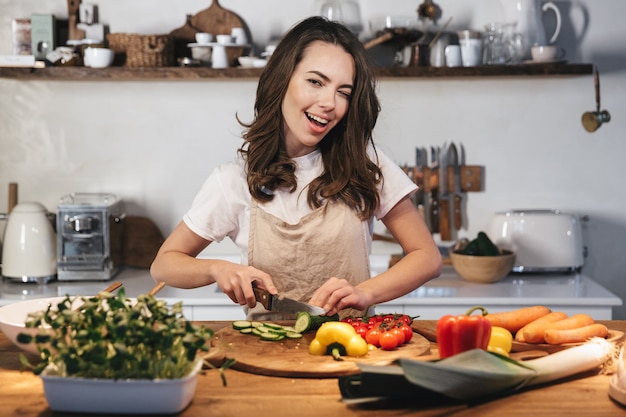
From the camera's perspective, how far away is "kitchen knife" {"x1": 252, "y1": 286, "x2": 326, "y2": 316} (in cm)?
205

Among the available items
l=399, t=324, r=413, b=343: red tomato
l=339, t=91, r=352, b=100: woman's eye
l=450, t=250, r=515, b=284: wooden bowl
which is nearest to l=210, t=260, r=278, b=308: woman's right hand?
l=399, t=324, r=413, b=343: red tomato

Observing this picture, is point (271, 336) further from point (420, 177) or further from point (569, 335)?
point (420, 177)

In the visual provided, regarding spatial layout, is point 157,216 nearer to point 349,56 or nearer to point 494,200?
point 494,200

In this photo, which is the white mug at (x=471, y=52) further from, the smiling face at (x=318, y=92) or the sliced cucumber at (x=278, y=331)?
the sliced cucumber at (x=278, y=331)

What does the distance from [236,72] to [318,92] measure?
5.01 feet

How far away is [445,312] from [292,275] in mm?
1117

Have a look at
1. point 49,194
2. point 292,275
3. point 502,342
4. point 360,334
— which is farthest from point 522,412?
point 49,194

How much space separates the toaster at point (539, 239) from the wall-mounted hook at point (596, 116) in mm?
391

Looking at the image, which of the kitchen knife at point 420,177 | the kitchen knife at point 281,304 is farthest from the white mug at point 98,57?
the kitchen knife at point 281,304

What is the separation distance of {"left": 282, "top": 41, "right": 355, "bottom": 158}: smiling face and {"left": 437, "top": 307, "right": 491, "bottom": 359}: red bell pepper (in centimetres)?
71

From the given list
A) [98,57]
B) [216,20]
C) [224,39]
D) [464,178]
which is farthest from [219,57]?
[464,178]

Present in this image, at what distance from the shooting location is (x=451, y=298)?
3.36 metres

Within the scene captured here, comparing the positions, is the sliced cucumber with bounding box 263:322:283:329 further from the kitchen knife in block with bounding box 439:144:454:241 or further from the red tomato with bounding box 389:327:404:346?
the kitchen knife in block with bounding box 439:144:454:241

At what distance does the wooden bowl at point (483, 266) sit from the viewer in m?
3.54
